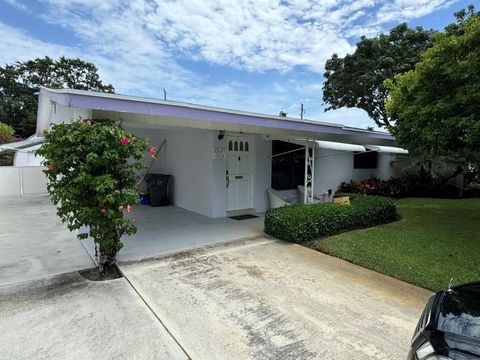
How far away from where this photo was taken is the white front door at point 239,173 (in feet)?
28.1

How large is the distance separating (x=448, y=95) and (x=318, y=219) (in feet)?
11.3

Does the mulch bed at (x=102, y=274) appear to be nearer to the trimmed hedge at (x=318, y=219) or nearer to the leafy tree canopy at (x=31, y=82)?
the trimmed hedge at (x=318, y=219)

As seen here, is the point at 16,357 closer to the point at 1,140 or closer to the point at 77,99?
the point at 77,99

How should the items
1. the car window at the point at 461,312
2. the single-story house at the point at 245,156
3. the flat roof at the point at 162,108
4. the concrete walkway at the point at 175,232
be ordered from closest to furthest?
the car window at the point at 461,312 < the flat roof at the point at 162,108 < the concrete walkway at the point at 175,232 < the single-story house at the point at 245,156

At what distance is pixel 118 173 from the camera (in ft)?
13.9

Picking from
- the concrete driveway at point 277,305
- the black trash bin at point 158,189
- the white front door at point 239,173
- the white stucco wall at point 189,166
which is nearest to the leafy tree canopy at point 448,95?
the concrete driveway at point 277,305

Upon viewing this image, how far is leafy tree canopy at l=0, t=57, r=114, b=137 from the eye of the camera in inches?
1245

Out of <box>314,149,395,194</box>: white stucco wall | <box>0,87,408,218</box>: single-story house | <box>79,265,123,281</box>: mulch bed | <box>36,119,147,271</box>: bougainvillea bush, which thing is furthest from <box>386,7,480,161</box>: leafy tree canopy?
<box>79,265,123,281</box>: mulch bed

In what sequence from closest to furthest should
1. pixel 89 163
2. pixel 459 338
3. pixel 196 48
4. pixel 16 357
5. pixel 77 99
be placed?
1. pixel 459 338
2. pixel 16 357
3. pixel 89 163
4. pixel 77 99
5. pixel 196 48

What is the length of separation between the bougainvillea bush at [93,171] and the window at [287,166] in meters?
5.79

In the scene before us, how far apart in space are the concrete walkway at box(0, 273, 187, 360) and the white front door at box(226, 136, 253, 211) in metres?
4.89

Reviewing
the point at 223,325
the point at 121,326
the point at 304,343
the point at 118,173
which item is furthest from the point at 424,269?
the point at 118,173

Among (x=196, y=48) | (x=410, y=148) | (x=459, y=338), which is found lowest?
(x=459, y=338)

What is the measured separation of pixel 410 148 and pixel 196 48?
1021 cm
